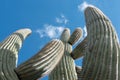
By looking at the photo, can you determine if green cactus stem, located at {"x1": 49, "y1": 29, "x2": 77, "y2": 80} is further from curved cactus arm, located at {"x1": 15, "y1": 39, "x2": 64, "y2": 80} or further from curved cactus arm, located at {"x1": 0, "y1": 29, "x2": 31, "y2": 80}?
curved cactus arm, located at {"x1": 15, "y1": 39, "x2": 64, "y2": 80}

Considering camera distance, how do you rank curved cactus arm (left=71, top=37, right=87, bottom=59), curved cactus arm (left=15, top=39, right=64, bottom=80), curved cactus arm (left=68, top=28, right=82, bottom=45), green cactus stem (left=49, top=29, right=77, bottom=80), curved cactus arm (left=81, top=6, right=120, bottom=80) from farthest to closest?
curved cactus arm (left=68, top=28, right=82, bottom=45), curved cactus arm (left=71, top=37, right=87, bottom=59), green cactus stem (left=49, top=29, right=77, bottom=80), curved cactus arm (left=81, top=6, right=120, bottom=80), curved cactus arm (left=15, top=39, right=64, bottom=80)

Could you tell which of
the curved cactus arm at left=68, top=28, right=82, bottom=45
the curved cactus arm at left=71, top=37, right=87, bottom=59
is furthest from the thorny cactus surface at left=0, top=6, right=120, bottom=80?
the curved cactus arm at left=68, top=28, right=82, bottom=45

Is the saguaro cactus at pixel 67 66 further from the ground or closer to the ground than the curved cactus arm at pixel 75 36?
closer to the ground

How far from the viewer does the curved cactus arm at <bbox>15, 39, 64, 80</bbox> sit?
139 inches

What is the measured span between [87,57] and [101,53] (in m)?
0.20

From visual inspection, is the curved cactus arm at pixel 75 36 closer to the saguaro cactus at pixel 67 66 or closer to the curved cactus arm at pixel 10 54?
the saguaro cactus at pixel 67 66

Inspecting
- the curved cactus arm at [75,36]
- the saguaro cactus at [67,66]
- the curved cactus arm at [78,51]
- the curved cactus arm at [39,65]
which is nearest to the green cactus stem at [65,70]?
the saguaro cactus at [67,66]

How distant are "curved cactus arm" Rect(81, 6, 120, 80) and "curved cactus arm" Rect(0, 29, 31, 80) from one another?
3.00 ft

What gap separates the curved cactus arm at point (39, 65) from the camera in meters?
3.54

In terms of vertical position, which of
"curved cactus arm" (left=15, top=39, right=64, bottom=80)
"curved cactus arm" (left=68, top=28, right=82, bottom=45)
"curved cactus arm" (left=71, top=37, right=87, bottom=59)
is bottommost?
"curved cactus arm" (left=15, top=39, right=64, bottom=80)

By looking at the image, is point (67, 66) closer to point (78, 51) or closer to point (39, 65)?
point (78, 51)

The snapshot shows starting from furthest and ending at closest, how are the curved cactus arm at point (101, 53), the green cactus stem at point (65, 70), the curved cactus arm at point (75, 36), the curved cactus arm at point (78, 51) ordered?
the curved cactus arm at point (75, 36) < the curved cactus arm at point (78, 51) < the green cactus stem at point (65, 70) < the curved cactus arm at point (101, 53)

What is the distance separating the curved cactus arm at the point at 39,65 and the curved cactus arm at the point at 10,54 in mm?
112

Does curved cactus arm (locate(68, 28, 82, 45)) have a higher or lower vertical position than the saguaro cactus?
higher
